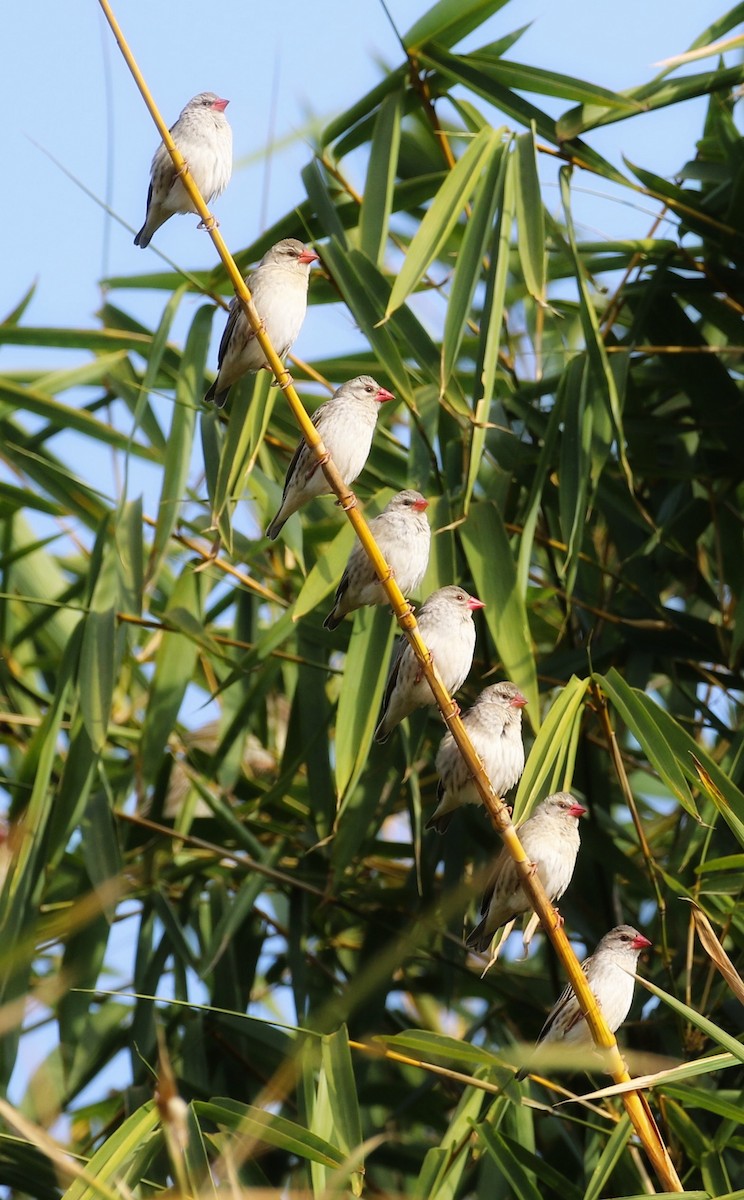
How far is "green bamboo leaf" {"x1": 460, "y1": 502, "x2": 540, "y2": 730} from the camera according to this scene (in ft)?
10.6


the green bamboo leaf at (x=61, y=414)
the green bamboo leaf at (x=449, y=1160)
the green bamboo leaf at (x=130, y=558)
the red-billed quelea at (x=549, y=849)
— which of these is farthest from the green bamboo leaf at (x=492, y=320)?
the green bamboo leaf at (x=449, y=1160)

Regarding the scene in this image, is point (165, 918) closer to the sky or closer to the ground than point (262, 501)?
closer to the ground

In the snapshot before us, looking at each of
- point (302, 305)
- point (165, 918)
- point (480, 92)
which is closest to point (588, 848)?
point (165, 918)

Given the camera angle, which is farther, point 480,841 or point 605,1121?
point 480,841

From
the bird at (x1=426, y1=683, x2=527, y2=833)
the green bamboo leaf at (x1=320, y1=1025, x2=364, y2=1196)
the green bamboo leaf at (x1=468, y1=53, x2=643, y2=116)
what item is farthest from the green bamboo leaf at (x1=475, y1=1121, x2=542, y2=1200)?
the green bamboo leaf at (x1=468, y1=53, x2=643, y2=116)

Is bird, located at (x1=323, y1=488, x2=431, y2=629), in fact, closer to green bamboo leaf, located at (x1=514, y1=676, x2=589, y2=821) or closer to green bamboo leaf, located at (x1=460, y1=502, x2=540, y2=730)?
green bamboo leaf, located at (x1=460, y1=502, x2=540, y2=730)

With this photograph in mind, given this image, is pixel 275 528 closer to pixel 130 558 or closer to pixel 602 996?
pixel 130 558

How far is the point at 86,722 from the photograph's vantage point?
132 inches

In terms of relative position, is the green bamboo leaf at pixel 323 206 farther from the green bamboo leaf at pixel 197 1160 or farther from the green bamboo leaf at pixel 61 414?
the green bamboo leaf at pixel 197 1160

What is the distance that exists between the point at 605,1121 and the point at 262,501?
1790 mm

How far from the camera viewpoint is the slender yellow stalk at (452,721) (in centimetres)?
201

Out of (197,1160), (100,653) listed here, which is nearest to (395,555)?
(100,653)

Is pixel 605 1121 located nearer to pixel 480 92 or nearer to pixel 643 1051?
pixel 643 1051

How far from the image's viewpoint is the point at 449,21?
3643 mm
